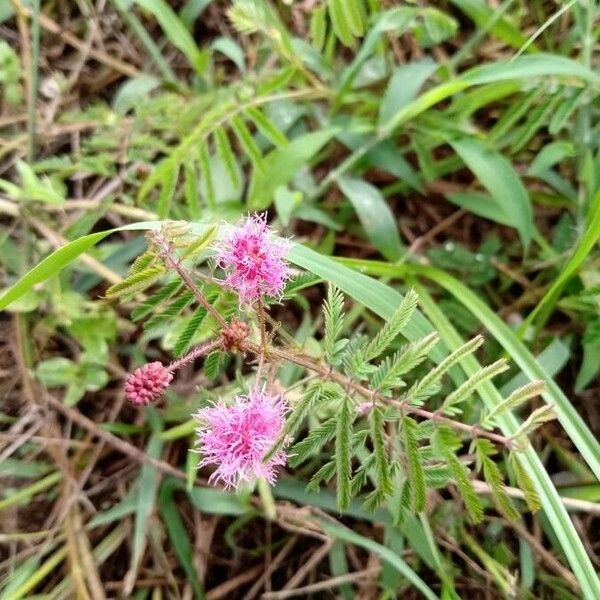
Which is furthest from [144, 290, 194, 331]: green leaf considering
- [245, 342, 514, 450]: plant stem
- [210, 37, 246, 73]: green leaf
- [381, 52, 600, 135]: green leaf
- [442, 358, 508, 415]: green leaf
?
[210, 37, 246, 73]: green leaf

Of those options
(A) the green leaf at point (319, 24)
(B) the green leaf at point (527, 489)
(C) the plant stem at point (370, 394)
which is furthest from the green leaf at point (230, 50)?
(B) the green leaf at point (527, 489)

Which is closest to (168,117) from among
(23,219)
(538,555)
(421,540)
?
(23,219)

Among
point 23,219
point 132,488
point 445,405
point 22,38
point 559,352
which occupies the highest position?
point 22,38

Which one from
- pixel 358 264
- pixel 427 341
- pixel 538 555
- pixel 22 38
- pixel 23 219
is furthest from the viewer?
pixel 22 38

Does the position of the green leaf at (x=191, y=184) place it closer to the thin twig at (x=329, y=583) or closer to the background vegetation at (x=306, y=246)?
the background vegetation at (x=306, y=246)

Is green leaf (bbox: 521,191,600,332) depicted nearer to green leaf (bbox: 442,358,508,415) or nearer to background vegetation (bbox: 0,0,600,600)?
background vegetation (bbox: 0,0,600,600)

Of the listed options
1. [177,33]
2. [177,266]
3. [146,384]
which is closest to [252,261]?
[177,266]

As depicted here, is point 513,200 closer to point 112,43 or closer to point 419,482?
point 419,482
